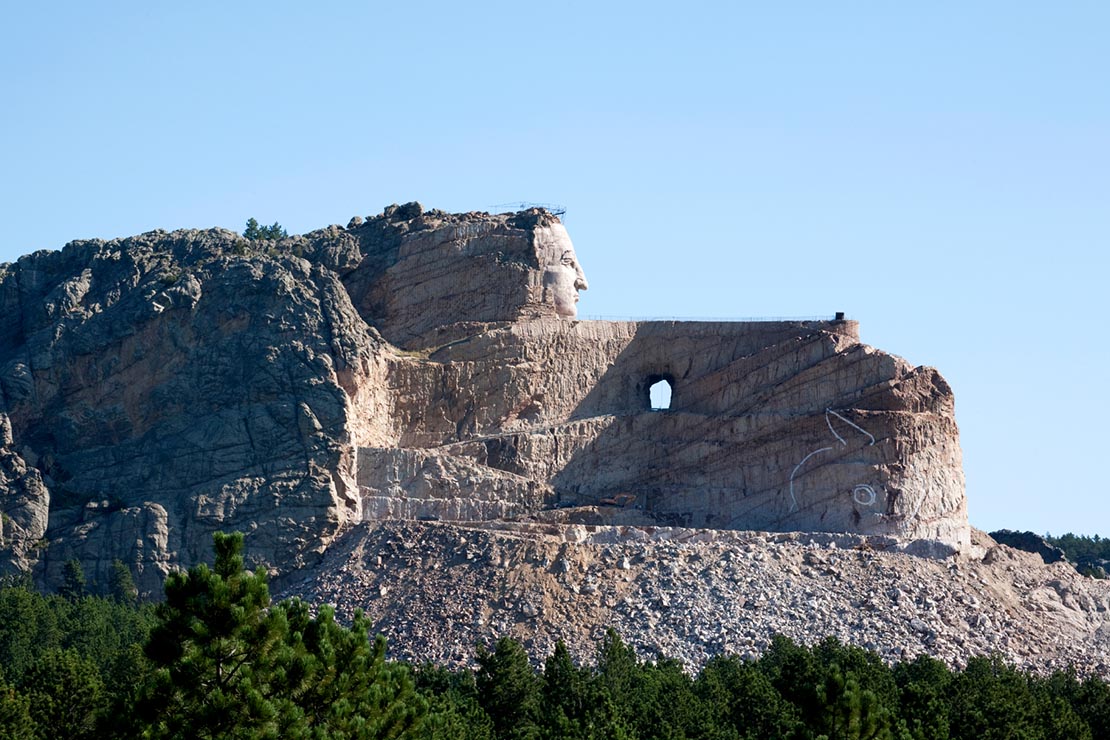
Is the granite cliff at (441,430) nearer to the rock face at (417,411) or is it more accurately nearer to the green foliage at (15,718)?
the rock face at (417,411)

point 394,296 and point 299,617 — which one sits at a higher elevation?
point 394,296

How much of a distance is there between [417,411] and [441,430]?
1.24 m

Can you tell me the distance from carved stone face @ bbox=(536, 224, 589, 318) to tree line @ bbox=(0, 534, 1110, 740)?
66.1ft

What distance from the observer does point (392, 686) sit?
178ft

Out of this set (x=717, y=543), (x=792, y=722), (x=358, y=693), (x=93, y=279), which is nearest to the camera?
(x=358, y=693)

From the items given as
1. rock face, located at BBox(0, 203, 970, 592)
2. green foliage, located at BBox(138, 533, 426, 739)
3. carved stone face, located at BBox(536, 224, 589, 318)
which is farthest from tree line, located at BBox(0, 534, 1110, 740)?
carved stone face, located at BBox(536, 224, 589, 318)

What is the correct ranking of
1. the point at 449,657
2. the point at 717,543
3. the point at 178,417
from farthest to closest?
the point at 178,417
the point at 717,543
the point at 449,657

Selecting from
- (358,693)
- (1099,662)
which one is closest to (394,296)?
(1099,662)

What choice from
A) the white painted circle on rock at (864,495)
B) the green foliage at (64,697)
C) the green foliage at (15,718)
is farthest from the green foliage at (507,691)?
the white painted circle on rock at (864,495)

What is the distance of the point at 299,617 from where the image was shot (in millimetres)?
54906

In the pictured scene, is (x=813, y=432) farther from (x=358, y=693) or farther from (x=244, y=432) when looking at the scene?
(x=358, y=693)

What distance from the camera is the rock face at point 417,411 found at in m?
91.9

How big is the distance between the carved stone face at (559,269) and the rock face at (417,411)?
11 centimetres

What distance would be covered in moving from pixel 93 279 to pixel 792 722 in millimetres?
47402
